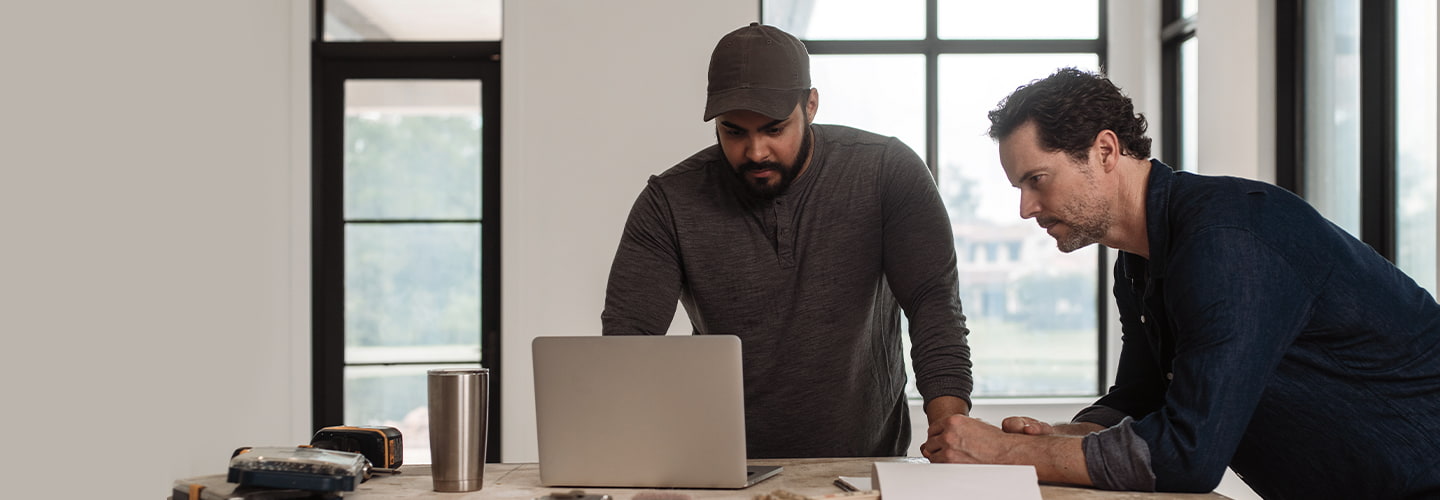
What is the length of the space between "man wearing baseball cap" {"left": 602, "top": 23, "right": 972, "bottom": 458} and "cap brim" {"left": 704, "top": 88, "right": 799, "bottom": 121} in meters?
0.02

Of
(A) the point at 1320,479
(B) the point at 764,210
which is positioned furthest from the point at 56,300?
(A) the point at 1320,479

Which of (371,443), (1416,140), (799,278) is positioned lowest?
(371,443)

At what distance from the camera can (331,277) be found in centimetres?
425

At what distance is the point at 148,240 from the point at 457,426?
1907mm

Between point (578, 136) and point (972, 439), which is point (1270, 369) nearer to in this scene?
point (972, 439)

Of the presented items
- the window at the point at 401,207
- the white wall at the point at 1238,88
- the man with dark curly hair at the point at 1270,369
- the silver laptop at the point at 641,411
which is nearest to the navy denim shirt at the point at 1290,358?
the man with dark curly hair at the point at 1270,369

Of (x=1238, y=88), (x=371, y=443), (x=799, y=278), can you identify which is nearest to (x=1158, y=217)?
(x=799, y=278)

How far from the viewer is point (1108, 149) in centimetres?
165

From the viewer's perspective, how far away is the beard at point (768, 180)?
6.60 feet

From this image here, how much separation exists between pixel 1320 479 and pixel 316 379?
3.64 meters

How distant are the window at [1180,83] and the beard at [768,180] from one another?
2.51 meters

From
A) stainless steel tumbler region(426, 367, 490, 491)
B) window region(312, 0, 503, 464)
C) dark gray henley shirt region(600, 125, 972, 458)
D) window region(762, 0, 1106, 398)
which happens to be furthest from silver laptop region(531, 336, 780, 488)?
window region(762, 0, 1106, 398)

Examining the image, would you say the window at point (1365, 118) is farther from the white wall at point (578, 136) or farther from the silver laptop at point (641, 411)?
the silver laptop at point (641, 411)

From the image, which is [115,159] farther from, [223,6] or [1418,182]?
[1418,182]
